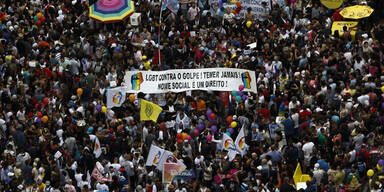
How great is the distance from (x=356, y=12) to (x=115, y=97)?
28.5 feet

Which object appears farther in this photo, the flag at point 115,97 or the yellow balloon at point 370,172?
the flag at point 115,97

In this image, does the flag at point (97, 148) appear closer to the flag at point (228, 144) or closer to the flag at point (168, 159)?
the flag at point (168, 159)

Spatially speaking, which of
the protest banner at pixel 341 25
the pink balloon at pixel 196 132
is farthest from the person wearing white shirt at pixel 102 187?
the protest banner at pixel 341 25

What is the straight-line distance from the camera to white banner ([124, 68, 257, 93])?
38.8m

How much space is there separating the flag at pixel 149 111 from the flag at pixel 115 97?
4.49ft

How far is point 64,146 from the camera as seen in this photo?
36250 millimetres

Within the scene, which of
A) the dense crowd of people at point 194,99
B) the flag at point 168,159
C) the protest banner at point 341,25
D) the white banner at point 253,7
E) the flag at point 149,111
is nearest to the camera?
the dense crowd of people at point 194,99

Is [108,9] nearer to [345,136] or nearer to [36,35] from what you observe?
[36,35]

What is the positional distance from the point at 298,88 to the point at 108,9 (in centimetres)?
819

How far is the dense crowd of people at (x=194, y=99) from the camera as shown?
1372 inches

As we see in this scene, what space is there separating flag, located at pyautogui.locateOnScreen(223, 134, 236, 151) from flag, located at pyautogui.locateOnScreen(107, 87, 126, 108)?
14.0 ft

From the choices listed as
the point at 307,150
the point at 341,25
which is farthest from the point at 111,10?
the point at 307,150

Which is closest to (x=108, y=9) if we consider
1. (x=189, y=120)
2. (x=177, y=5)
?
(x=177, y=5)

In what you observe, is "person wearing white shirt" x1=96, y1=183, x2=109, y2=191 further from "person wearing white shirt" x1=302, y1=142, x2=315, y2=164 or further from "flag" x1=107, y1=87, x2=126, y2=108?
"person wearing white shirt" x1=302, y1=142, x2=315, y2=164
